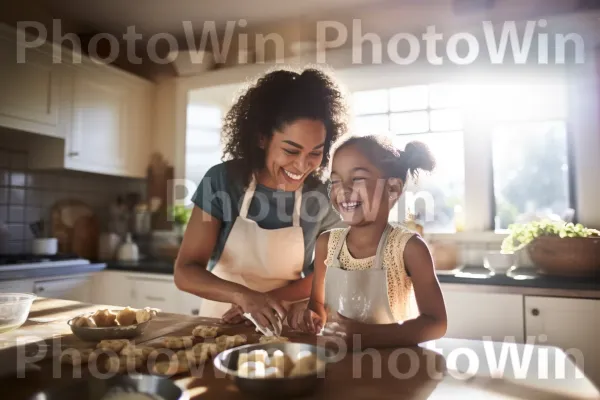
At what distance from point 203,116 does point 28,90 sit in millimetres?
975

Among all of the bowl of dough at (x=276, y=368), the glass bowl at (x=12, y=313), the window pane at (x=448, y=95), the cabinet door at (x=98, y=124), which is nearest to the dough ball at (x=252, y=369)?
the bowl of dough at (x=276, y=368)

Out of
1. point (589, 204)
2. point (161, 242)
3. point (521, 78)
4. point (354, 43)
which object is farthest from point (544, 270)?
point (161, 242)

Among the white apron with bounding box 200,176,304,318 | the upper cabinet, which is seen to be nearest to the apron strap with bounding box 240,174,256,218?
the white apron with bounding box 200,176,304,318

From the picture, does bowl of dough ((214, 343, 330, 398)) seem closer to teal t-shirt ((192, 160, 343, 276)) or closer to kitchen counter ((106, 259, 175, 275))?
teal t-shirt ((192, 160, 343, 276))

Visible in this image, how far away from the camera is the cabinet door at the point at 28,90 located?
7.29 feet

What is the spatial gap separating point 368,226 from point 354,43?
169 centimetres

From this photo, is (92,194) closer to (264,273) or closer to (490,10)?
(264,273)

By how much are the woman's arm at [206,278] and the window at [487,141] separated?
1.13 meters

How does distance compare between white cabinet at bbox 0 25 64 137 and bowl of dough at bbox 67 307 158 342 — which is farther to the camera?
white cabinet at bbox 0 25 64 137

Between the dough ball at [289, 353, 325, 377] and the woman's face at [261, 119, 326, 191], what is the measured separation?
67 cm

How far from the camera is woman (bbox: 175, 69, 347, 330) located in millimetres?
1240

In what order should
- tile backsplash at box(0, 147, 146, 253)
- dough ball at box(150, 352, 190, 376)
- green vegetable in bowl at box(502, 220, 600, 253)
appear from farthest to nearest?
tile backsplash at box(0, 147, 146, 253)
green vegetable in bowl at box(502, 220, 600, 253)
dough ball at box(150, 352, 190, 376)

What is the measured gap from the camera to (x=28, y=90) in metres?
2.33

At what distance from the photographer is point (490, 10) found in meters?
2.27
